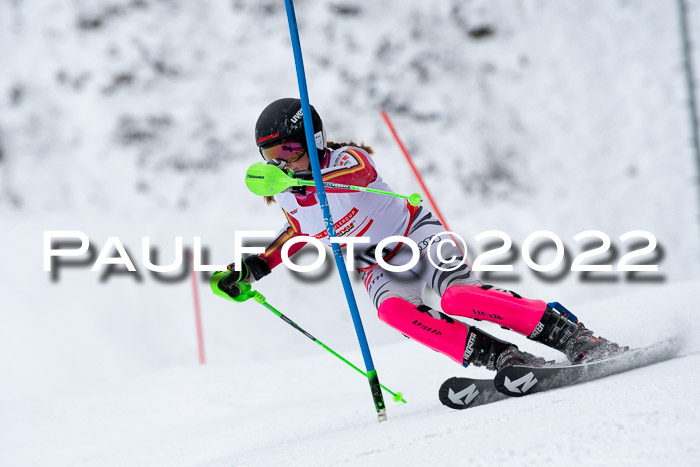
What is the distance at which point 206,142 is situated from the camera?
11398 millimetres

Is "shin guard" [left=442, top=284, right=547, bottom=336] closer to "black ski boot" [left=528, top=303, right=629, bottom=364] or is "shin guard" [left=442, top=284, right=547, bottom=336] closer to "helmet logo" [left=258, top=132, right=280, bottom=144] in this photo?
"black ski boot" [left=528, top=303, right=629, bottom=364]

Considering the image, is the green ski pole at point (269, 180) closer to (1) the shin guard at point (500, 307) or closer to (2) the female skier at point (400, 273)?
(2) the female skier at point (400, 273)

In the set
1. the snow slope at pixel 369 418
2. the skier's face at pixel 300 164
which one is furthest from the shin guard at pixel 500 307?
the skier's face at pixel 300 164

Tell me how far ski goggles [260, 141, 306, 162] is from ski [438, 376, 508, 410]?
4.15ft

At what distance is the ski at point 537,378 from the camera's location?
2.45 metres

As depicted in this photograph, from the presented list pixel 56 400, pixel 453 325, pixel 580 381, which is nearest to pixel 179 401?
pixel 56 400

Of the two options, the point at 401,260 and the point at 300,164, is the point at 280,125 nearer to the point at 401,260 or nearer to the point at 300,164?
the point at 300,164

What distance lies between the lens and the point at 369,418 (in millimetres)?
3365

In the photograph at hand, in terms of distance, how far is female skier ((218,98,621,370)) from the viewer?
276 cm

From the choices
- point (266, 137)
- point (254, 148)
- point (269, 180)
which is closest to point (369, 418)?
point (269, 180)

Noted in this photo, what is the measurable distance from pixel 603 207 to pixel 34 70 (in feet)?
34.6

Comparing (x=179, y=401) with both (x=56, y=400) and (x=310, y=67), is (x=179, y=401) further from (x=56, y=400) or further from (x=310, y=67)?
(x=310, y=67)

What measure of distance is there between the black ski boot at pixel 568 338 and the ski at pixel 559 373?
0.14 metres

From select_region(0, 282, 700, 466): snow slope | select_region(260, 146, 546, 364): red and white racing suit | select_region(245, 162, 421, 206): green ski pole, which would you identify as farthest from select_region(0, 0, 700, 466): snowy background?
select_region(245, 162, 421, 206): green ski pole
